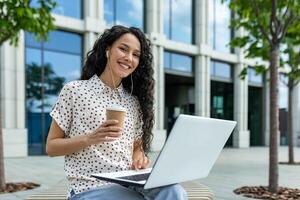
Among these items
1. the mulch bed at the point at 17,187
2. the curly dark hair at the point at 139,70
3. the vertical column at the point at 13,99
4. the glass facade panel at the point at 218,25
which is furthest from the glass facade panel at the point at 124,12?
the curly dark hair at the point at 139,70

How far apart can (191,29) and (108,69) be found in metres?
18.2

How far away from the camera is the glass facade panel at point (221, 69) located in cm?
2152

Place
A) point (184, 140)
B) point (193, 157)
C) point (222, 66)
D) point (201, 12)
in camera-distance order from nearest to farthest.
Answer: point (184, 140)
point (193, 157)
point (201, 12)
point (222, 66)

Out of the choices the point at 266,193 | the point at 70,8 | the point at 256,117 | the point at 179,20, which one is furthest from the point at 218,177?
the point at 256,117

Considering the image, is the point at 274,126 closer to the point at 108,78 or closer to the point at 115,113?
the point at 108,78

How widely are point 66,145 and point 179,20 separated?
18.0 m

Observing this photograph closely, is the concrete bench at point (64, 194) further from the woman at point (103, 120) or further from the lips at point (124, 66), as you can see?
the lips at point (124, 66)

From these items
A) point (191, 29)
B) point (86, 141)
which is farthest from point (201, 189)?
point (191, 29)

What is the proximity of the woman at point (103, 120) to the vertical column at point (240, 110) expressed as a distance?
20.3 metres

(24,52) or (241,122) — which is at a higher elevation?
(24,52)

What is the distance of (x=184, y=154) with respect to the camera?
2.11 m

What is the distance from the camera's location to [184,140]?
79.9 inches

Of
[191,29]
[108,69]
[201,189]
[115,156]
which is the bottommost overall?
[201,189]

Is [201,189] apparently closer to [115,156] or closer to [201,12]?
[115,156]
